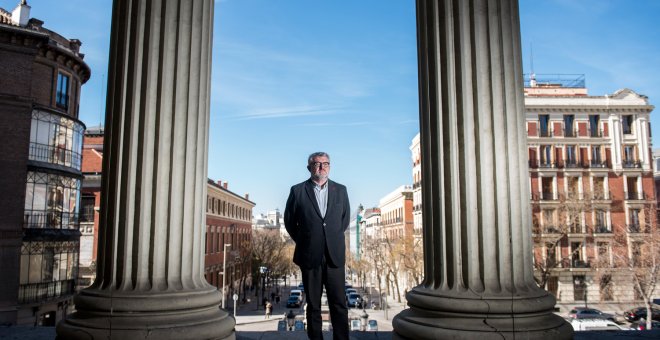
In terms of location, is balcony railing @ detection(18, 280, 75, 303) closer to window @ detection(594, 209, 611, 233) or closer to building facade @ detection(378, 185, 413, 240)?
building facade @ detection(378, 185, 413, 240)

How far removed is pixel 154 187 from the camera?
4.27 m

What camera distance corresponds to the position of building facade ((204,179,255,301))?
47022 millimetres

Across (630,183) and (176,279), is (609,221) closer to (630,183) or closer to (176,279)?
(630,183)

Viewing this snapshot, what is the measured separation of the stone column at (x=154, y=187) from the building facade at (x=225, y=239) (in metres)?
36.7

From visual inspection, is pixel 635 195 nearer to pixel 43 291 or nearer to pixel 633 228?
pixel 633 228

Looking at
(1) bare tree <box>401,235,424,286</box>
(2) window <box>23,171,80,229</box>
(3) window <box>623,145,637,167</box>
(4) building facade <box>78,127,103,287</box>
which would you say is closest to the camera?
(2) window <box>23,171,80,229</box>

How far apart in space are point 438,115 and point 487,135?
456mm

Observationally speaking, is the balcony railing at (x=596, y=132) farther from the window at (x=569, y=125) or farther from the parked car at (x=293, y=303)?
the parked car at (x=293, y=303)

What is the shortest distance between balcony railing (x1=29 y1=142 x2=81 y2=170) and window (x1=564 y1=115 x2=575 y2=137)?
3993 cm

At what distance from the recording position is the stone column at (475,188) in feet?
12.8

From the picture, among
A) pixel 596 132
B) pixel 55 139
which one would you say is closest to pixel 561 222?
pixel 596 132

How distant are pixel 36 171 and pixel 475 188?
27251 mm

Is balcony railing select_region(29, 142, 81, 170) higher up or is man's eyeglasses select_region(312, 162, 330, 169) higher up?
balcony railing select_region(29, 142, 81, 170)

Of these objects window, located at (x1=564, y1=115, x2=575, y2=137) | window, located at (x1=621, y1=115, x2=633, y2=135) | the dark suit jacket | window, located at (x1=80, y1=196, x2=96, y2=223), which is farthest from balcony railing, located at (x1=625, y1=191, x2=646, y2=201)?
the dark suit jacket
